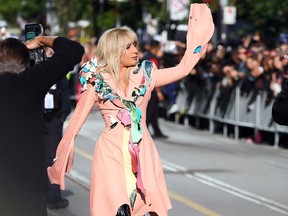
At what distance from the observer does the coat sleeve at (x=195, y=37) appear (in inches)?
281

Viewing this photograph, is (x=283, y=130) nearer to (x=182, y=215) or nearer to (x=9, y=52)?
(x=182, y=215)

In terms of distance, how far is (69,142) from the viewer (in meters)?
7.29

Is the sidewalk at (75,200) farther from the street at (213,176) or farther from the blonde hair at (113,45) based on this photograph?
the blonde hair at (113,45)

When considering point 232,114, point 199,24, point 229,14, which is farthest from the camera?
point 229,14

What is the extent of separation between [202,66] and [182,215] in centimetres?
1284

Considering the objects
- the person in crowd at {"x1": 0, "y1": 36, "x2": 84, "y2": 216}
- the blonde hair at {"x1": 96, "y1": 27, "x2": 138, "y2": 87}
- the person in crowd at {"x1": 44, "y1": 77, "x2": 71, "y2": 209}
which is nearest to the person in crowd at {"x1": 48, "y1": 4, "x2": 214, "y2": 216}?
the blonde hair at {"x1": 96, "y1": 27, "x2": 138, "y2": 87}

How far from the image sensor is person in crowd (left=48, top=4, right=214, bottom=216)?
7.23 meters

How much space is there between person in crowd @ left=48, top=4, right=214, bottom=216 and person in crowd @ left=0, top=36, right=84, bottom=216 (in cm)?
134

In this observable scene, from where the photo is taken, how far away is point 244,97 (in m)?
20.2

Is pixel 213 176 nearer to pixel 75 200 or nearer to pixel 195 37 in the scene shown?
pixel 75 200

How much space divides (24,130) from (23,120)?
58 millimetres

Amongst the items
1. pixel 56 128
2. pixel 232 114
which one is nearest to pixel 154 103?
pixel 232 114

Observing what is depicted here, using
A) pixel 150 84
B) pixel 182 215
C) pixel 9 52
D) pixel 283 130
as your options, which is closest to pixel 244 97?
pixel 283 130

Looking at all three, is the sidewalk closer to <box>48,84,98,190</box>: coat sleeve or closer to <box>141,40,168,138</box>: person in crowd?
<box>48,84,98,190</box>: coat sleeve
